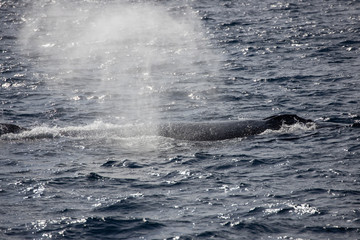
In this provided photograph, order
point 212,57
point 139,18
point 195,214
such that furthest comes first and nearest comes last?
point 139,18, point 212,57, point 195,214

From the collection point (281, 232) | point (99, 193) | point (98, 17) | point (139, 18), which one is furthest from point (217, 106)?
point (98, 17)

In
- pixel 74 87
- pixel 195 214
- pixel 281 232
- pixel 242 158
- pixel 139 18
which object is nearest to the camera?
pixel 281 232

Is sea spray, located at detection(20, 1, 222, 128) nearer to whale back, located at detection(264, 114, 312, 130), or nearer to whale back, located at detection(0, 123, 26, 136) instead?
whale back, located at detection(0, 123, 26, 136)

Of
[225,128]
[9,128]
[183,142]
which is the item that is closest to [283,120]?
[225,128]

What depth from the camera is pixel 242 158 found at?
56.3ft

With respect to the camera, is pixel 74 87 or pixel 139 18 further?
pixel 139 18

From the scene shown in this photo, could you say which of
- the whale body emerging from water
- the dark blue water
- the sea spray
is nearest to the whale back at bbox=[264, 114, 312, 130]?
the whale body emerging from water

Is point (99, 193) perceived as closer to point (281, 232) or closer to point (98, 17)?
point (281, 232)

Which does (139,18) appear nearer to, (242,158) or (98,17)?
(98,17)

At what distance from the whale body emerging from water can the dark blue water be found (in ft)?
1.33

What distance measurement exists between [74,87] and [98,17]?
3269 centimetres

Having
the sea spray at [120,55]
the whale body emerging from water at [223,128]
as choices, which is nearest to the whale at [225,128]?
the whale body emerging from water at [223,128]

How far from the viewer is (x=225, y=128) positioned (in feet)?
65.4

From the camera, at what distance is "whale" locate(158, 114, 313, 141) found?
64.3 ft
